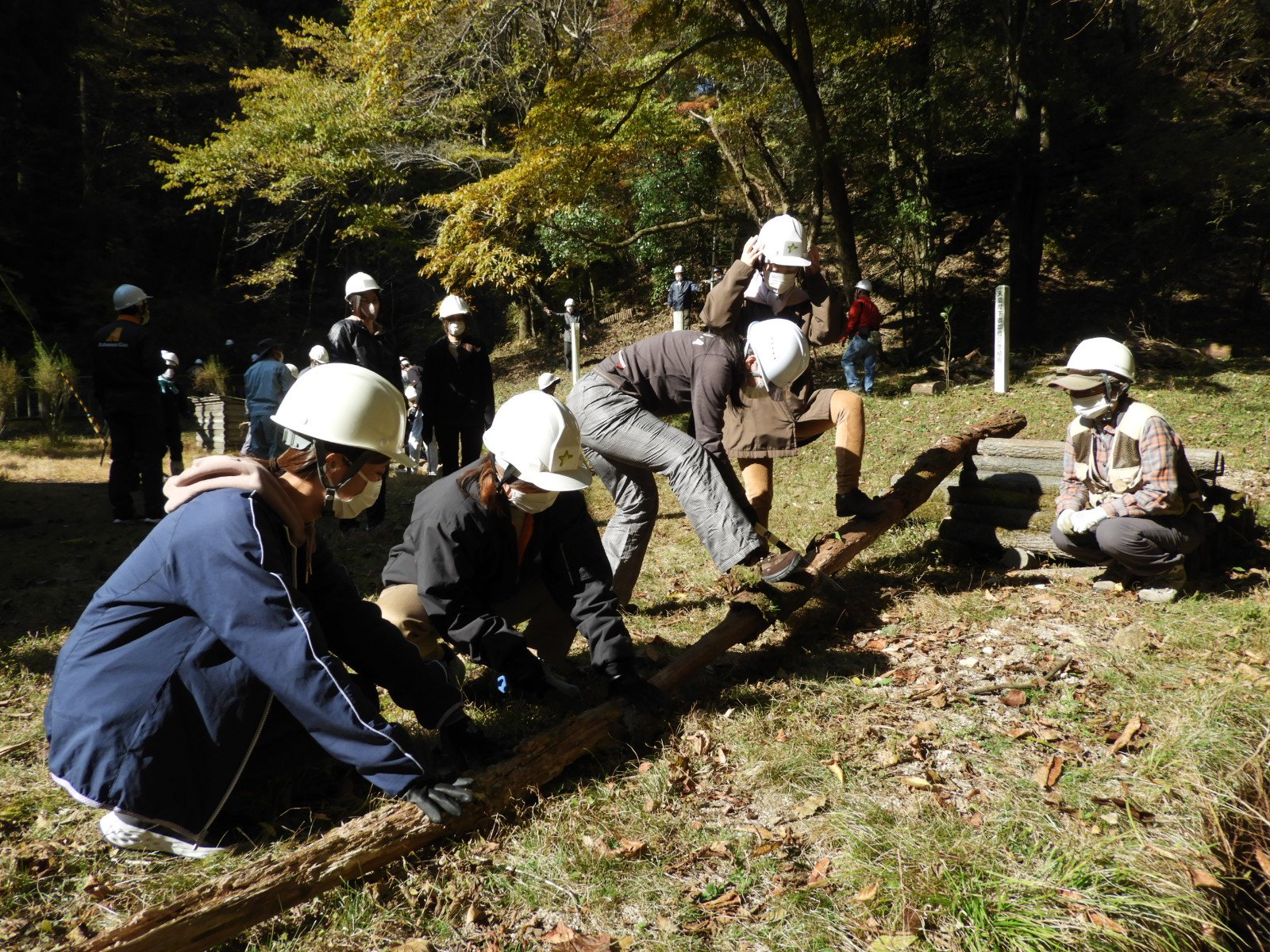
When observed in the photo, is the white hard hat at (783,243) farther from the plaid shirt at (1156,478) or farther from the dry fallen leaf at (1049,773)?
the dry fallen leaf at (1049,773)

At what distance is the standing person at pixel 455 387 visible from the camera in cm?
720

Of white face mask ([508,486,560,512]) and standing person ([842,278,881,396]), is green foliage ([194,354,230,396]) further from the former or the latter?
white face mask ([508,486,560,512])

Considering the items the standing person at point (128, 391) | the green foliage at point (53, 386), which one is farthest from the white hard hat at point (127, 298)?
the green foliage at point (53, 386)

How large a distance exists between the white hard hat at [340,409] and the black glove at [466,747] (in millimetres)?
1152

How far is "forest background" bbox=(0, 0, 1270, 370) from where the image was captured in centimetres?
1294

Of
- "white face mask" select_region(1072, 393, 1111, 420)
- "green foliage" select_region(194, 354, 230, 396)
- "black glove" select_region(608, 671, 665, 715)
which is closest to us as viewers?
"black glove" select_region(608, 671, 665, 715)

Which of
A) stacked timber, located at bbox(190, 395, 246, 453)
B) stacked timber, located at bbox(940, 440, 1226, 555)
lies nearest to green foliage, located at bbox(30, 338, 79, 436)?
stacked timber, located at bbox(190, 395, 246, 453)

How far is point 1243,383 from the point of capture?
1187 centimetres

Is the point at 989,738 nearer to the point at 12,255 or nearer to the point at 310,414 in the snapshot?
the point at 310,414

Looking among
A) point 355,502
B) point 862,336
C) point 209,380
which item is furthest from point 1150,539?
point 209,380

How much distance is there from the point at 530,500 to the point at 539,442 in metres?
0.25

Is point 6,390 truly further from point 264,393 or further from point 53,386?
point 264,393

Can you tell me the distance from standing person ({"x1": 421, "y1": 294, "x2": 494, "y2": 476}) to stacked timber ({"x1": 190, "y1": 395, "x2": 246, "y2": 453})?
8.04 m

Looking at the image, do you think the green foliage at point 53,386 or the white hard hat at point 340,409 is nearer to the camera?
the white hard hat at point 340,409
